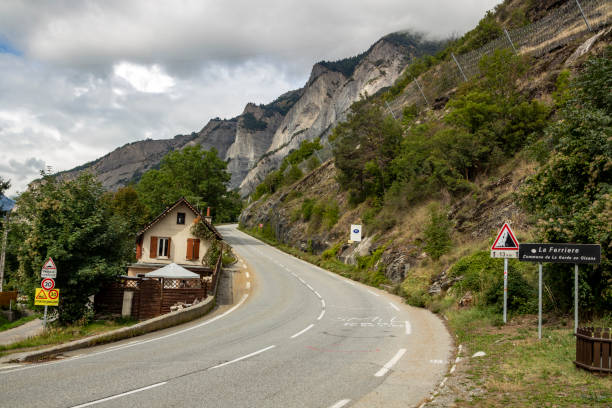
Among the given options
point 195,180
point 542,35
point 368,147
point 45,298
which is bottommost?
point 45,298

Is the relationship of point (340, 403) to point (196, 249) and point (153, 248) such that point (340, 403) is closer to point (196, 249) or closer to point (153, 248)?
point (196, 249)

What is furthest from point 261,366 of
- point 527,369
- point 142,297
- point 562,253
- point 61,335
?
point 142,297

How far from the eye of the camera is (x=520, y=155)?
24516 mm

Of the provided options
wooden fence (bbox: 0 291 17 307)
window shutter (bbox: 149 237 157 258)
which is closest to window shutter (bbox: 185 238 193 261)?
window shutter (bbox: 149 237 157 258)

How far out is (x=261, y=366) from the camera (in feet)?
30.1

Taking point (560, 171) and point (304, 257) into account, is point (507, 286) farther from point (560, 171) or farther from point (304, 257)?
point (304, 257)

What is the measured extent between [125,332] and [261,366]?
22.0 feet

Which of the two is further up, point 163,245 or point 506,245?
point 506,245

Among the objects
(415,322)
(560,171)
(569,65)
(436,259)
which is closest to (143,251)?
(436,259)

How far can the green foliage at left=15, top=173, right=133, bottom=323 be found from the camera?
1878 cm

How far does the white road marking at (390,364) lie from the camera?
8.51 meters

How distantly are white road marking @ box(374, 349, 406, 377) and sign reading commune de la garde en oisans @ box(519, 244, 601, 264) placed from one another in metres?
3.80

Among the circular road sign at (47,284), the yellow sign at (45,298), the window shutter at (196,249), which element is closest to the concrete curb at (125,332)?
the yellow sign at (45,298)

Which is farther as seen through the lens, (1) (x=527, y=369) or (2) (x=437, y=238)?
(2) (x=437, y=238)
